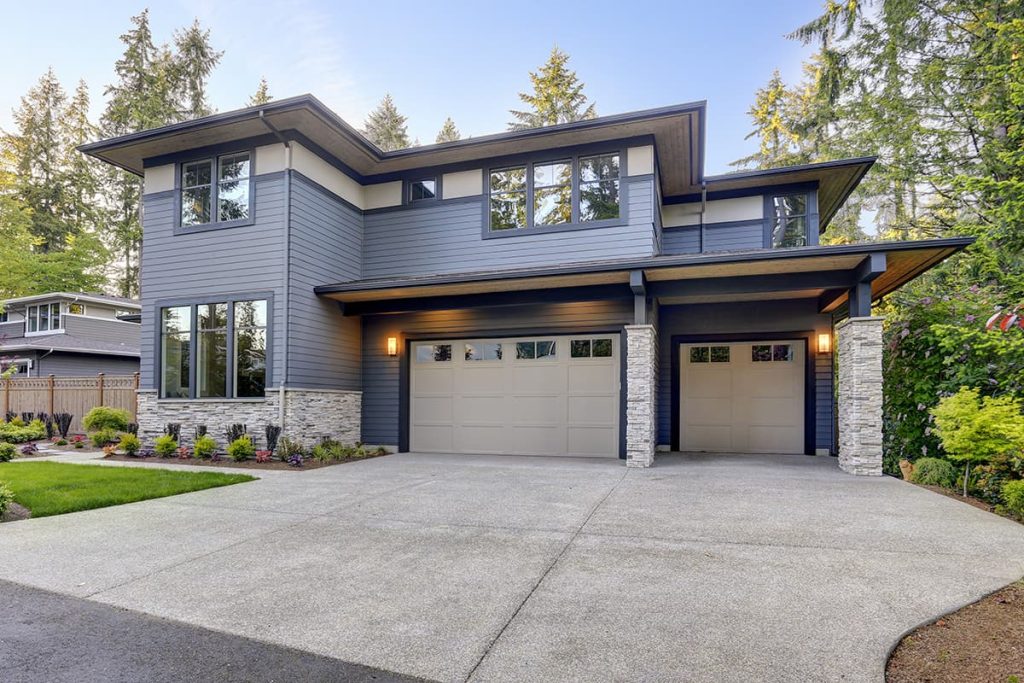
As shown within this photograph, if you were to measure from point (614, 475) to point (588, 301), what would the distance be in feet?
9.90

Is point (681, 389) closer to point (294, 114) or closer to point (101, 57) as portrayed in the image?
point (294, 114)

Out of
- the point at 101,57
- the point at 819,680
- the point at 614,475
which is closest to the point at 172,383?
the point at 614,475

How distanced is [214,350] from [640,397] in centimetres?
751

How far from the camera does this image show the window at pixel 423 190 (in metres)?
10.6

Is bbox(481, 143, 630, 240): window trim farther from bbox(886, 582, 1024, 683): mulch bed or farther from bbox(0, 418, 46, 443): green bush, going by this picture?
bbox(0, 418, 46, 443): green bush

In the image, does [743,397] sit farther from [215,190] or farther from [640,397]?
[215,190]

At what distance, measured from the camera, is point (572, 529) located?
15.3ft

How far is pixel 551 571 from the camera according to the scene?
11.8ft

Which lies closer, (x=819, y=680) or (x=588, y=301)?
(x=819, y=680)

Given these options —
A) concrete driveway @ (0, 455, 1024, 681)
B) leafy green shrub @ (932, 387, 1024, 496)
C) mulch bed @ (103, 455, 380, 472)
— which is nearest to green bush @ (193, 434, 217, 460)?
mulch bed @ (103, 455, 380, 472)

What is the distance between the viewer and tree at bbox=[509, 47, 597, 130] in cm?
2147

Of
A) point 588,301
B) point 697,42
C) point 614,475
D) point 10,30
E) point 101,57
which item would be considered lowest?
point 614,475

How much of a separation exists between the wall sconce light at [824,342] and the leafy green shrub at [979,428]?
366 cm

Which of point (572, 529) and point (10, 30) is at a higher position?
point (10, 30)
